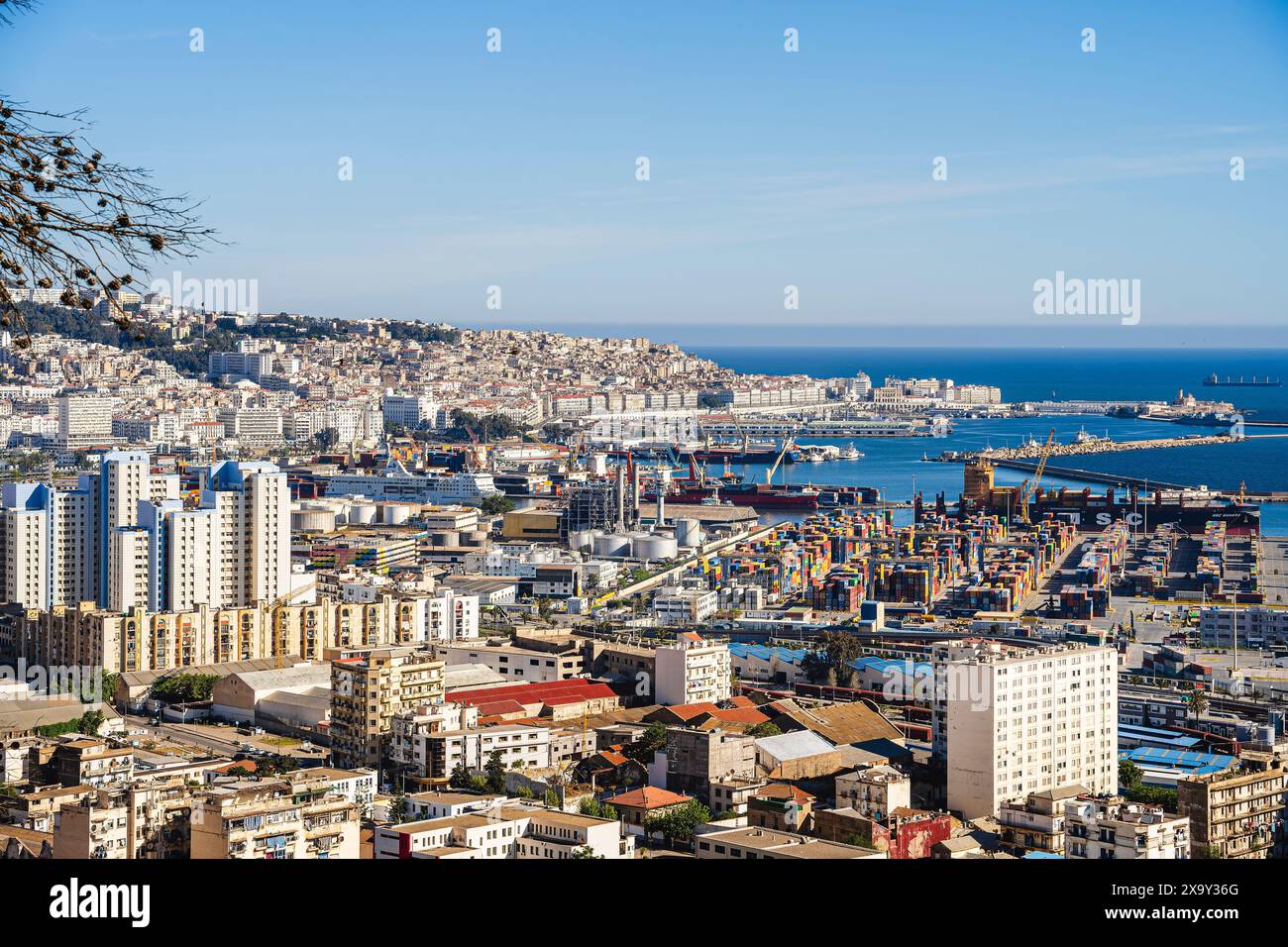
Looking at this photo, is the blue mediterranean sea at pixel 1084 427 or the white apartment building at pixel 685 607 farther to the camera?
the blue mediterranean sea at pixel 1084 427

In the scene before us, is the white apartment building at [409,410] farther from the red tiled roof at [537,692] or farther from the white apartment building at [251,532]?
the red tiled roof at [537,692]

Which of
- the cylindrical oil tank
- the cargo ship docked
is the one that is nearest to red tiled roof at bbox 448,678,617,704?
the cylindrical oil tank

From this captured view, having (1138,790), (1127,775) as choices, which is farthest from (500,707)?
(1138,790)

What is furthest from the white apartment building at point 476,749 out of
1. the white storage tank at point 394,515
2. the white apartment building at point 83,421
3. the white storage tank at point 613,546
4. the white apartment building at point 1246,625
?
the white apartment building at point 83,421

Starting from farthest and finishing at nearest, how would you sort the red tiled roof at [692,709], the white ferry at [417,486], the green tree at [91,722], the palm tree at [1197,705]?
the white ferry at [417,486]
the palm tree at [1197,705]
the red tiled roof at [692,709]
the green tree at [91,722]
